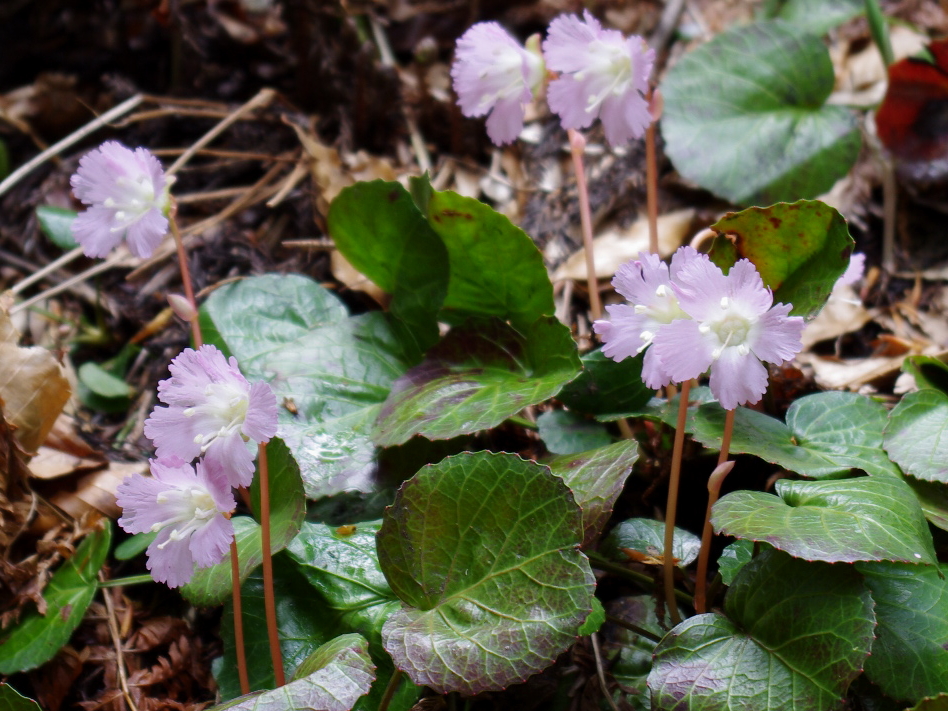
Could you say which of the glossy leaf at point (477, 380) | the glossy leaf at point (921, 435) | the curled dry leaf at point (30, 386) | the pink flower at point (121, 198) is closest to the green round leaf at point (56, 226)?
the curled dry leaf at point (30, 386)

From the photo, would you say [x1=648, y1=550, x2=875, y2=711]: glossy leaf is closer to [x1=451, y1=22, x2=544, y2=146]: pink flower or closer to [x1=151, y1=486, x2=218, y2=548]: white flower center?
[x1=151, y1=486, x2=218, y2=548]: white flower center

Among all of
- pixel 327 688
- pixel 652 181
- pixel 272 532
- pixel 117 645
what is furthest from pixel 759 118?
pixel 117 645

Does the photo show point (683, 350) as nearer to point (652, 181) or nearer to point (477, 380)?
point (477, 380)

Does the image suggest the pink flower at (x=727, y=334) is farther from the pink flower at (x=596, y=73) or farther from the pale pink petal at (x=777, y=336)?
the pink flower at (x=596, y=73)

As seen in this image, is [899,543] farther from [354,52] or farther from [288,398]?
[354,52]

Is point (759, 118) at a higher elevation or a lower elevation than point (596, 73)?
lower

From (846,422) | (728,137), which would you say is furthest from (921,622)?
(728,137)
